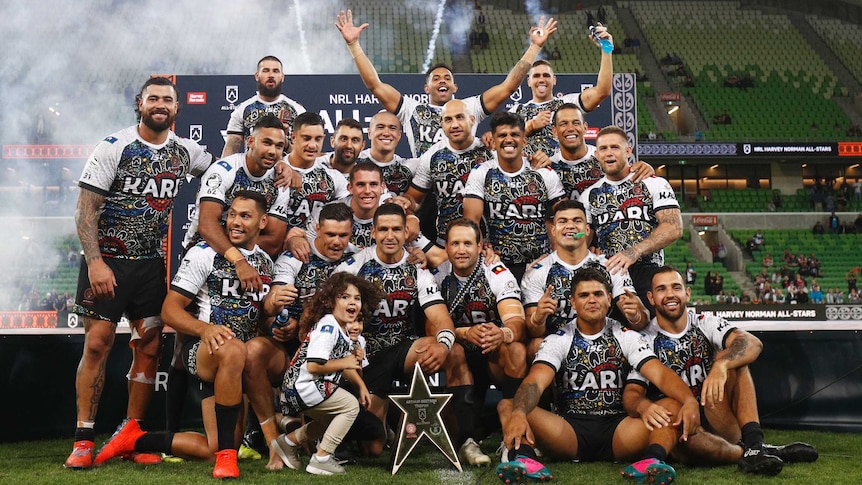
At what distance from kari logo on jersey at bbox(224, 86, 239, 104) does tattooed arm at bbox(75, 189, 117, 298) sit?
12.6 ft

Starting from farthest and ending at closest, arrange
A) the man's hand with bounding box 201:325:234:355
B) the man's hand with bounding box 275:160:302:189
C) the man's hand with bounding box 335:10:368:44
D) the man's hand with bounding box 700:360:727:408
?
the man's hand with bounding box 335:10:368:44 → the man's hand with bounding box 275:160:302:189 → the man's hand with bounding box 201:325:234:355 → the man's hand with bounding box 700:360:727:408

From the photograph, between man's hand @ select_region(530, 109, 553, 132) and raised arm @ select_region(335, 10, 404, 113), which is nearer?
raised arm @ select_region(335, 10, 404, 113)

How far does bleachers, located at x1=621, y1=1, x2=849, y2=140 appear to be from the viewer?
2659 centimetres

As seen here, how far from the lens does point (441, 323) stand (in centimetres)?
475

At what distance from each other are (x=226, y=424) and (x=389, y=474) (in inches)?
36.7

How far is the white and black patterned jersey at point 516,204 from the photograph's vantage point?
5469 mm

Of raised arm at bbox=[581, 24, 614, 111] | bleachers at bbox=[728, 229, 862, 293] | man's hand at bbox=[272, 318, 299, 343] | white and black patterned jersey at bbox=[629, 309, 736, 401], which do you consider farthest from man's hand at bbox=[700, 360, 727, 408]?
bleachers at bbox=[728, 229, 862, 293]

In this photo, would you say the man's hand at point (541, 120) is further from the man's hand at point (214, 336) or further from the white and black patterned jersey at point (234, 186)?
the man's hand at point (214, 336)

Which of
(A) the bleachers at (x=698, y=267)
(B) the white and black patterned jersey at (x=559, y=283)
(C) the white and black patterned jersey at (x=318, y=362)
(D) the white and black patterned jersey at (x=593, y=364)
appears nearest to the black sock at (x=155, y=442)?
(C) the white and black patterned jersey at (x=318, y=362)

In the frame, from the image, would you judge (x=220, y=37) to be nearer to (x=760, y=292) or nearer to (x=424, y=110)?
(x=760, y=292)

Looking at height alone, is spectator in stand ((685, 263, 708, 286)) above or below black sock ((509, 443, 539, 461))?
above

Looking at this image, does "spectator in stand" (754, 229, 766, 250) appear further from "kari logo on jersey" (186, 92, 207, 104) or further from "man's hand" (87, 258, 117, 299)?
"man's hand" (87, 258, 117, 299)

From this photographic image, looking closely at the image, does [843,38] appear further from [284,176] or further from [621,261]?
[284,176]

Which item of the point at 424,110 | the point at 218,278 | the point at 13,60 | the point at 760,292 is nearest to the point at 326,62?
the point at 13,60
